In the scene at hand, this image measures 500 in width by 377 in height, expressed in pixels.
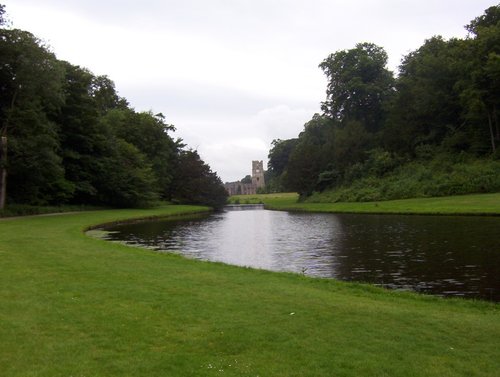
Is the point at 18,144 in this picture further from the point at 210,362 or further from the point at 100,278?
the point at 210,362

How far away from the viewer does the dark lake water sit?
13203 mm

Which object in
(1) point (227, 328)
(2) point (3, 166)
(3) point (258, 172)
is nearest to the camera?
(1) point (227, 328)

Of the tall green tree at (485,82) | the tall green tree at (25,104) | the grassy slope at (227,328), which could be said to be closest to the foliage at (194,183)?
the tall green tree at (25,104)

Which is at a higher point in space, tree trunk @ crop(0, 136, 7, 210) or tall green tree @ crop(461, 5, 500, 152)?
tall green tree @ crop(461, 5, 500, 152)

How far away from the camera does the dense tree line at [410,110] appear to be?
5241 cm

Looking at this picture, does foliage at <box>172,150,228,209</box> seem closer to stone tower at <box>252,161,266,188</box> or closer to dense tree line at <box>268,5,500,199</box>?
dense tree line at <box>268,5,500,199</box>

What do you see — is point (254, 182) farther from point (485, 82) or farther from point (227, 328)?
point (227, 328)

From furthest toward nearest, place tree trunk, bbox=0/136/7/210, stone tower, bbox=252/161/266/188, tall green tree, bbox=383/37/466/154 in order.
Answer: stone tower, bbox=252/161/266/188 → tall green tree, bbox=383/37/466/154 → tree trunk, bbox=0/136/7/210

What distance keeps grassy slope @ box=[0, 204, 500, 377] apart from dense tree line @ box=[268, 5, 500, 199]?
39723 mm

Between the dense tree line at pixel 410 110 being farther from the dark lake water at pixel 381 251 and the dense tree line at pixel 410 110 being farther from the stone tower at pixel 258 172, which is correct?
the stone tower at pixel 258 172

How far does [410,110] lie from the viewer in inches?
2625

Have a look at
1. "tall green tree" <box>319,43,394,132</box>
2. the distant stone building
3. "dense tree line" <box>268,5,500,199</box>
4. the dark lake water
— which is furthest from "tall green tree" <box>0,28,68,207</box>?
the distant stone building

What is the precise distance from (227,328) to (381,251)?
42.7ft

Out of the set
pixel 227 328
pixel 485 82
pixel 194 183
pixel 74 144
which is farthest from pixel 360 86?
pixel 227 328
